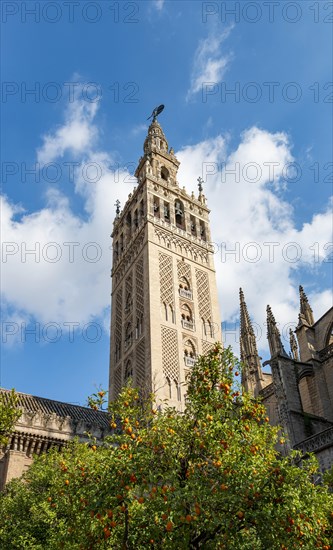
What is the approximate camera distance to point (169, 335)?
29.5 metres

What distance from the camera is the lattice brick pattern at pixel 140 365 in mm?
27650

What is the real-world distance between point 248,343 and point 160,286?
729 cm

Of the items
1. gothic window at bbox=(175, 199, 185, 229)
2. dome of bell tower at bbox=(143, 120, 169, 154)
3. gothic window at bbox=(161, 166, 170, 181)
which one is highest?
dome of bell tower at bbox=(143, 120, 169, 154)

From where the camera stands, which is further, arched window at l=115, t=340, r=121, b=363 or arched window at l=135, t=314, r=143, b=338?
arched window at l=115, t=340, r=121, b=363

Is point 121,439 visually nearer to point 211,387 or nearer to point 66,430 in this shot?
point 211,387

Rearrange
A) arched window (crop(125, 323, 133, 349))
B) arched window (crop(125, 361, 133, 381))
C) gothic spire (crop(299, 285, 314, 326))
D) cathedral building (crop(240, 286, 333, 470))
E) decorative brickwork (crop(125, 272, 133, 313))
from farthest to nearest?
decorative brickwork (crop(125, 272, 133, 313)) → arched window (crop(125, 323, 133, 349)) → arched window (crop(125, 361, 133, 381)) → gothic spire (crop(299, 285, 314, 326)) → cathedral building (crop(240, 286, 333, 470))

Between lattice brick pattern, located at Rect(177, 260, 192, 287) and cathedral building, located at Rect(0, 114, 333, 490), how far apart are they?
0.08 metres

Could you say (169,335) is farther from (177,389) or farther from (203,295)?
(203,295)

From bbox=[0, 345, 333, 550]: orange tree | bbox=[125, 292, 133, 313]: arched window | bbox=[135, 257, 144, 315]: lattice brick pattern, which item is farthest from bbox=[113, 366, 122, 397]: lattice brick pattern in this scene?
bbox=[0, 345, 333, 550]: orange tree

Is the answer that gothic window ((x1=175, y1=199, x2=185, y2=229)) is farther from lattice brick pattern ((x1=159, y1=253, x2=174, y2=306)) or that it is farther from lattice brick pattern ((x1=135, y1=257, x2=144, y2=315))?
lattice brick pattern ((x1=135, y1=257, x2=144, y2=315))

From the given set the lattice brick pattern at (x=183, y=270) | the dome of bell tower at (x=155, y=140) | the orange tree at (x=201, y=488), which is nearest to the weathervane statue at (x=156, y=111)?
the dome of bell tower at (x=155, y=140)

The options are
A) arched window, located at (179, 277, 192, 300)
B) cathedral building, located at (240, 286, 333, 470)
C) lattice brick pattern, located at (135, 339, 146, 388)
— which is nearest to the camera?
cathedral building, located at (240, 286, 333, 470)

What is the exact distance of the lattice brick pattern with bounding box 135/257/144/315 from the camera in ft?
102

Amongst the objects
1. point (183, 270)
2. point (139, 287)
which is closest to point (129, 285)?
point (139, 287)
